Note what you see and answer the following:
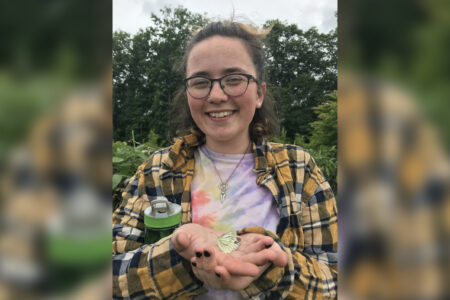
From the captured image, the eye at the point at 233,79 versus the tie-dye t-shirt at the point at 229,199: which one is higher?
the eye at the point at 233,79

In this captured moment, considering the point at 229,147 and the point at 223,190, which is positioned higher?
the point at 229,147

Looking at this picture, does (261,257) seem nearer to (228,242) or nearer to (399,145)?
(228,242)

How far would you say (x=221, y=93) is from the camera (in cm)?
82

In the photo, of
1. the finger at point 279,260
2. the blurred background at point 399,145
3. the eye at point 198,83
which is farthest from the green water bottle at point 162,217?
the blurred background at point 399,145

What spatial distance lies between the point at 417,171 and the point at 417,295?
0.28 feet

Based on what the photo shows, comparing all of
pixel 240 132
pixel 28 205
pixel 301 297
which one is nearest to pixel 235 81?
pixel 240 132

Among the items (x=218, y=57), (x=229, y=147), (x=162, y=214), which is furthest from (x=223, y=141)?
(x=162, y=214)

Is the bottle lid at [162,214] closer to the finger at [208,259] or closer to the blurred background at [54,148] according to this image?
the finger at [208,259]

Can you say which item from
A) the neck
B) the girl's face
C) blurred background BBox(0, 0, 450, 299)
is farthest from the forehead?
blurred background BBox(0, 0, 450, 299)

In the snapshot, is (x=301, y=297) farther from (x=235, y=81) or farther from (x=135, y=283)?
(x=235, y=81)

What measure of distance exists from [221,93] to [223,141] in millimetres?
197

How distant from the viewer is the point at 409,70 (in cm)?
20

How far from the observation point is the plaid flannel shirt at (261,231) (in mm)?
666

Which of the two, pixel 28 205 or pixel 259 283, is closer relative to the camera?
pixel 28 205
